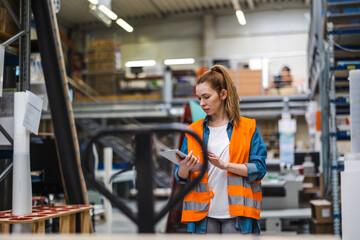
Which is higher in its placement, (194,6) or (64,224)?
(194,6)

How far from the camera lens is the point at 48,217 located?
2.37 metres

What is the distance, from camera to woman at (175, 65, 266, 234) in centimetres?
178

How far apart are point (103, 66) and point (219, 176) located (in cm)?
1283

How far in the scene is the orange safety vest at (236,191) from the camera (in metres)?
1.78

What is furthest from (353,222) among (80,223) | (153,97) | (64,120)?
(153,97)

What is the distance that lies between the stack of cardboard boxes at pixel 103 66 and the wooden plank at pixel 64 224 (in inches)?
467

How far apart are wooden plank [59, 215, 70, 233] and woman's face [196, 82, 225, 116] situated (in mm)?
1247

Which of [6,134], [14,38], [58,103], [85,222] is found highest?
[14,38]

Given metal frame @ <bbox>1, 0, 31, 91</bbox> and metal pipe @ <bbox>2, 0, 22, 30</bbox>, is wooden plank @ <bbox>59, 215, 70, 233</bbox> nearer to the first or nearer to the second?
metal frame @ <bbox>1, 0, 31, 91</bbox>

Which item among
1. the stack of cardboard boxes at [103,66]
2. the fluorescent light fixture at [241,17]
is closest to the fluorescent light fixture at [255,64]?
the fluorescent light fixture at [241,17]

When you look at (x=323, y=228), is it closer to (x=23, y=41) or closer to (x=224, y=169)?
(x=224, y=169)

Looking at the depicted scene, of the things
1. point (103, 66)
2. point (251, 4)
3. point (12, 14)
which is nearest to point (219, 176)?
point (12, 14)

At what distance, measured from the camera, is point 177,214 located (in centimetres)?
449

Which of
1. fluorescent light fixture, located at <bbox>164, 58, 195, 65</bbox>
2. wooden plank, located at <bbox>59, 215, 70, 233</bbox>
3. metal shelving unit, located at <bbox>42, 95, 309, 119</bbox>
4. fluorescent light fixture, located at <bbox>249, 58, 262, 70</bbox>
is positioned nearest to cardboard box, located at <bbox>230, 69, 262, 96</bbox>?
metal shelving unit, located at <bbox>42, 95, 309, 119</bbox>
